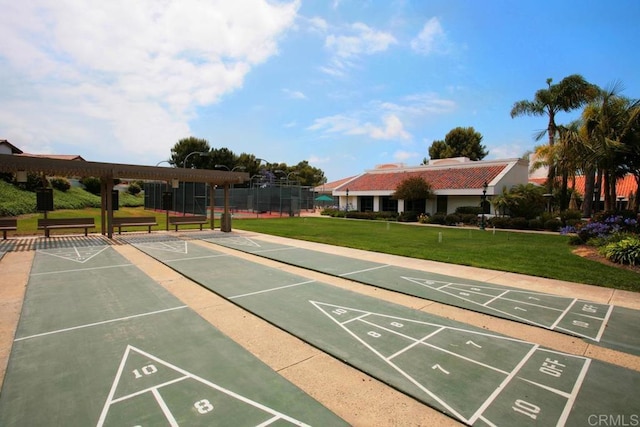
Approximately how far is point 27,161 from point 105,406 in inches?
582

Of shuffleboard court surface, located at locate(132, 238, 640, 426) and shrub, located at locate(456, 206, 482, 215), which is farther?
shrub, located at locate(456, 206, 482, 215)

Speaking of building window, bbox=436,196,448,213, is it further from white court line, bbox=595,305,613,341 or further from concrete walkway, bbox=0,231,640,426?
white court line, bbox=595,305,613,341

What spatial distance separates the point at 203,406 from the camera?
3.58m

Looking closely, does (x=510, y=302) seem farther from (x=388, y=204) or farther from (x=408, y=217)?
(x=388, y=204)

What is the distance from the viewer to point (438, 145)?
61.8m

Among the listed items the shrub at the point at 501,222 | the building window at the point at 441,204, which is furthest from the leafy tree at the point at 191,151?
the shrub at the point at 501,222

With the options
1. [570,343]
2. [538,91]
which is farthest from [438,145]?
[570,343]

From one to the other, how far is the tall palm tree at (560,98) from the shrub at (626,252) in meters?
18.9

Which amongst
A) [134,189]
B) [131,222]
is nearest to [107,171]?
[131,222]

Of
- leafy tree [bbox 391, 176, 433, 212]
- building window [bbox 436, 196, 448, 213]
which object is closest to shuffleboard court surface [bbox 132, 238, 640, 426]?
leafy tree [bbox 391, 176, 433, 212]

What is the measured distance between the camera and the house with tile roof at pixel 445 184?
101 ft

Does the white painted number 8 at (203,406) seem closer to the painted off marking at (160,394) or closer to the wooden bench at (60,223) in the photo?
the painted off marking at (160,394)

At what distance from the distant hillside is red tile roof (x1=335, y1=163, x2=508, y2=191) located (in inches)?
1147

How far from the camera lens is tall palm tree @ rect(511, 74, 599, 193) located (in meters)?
28.9
